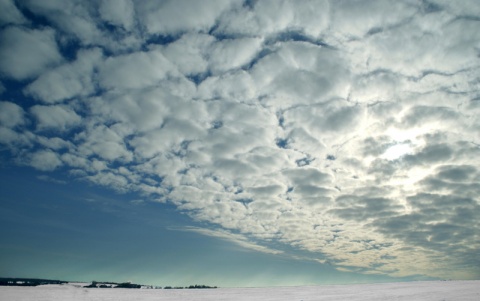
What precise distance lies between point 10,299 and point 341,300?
74.9 ft

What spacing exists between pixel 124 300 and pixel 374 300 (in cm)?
1685

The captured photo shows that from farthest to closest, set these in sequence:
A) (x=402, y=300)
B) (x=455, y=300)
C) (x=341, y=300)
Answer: (x=341, y=300) → (x=402, y=300) → (x=455, y=300)

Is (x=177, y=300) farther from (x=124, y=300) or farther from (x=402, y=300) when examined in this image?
(x=402, y=300)

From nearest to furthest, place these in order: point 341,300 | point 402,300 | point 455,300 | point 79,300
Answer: point 455,300 < point 402,300 < point 341,300 < point 79,300

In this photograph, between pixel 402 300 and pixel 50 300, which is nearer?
pixel 402 300

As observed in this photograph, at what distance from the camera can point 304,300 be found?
17.7m

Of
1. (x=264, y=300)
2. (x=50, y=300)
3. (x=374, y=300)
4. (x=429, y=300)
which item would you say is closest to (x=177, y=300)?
(x=264, y=300)

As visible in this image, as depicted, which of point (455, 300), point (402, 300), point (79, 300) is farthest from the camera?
point (79, 300)

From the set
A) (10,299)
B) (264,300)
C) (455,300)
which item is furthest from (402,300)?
(10,299)

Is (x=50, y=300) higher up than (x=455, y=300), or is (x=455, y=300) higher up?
(x=455, y=300)

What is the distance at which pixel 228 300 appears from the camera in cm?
1931

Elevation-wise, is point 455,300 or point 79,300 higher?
point 455,300

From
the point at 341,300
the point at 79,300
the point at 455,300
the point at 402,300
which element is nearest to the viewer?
the point at 455,300

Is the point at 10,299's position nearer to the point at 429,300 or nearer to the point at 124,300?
the point at 124,300
